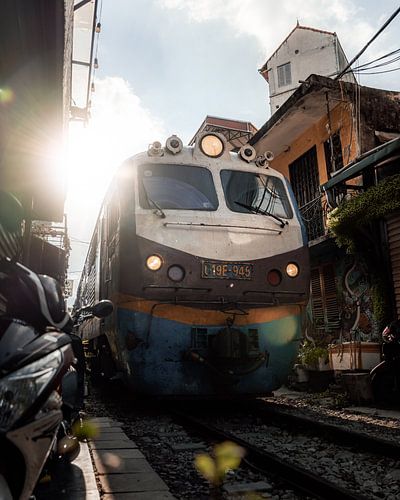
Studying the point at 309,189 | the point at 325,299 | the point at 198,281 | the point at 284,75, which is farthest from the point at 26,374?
the point at 284,75

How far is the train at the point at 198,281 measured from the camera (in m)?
4.76

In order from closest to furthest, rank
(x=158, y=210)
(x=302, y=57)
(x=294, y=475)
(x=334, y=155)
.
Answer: (x=294, y=475) → (x=158, y=210) → (x=334, y=155) → (x=302, y=57)

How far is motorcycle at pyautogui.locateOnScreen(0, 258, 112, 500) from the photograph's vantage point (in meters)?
1.50

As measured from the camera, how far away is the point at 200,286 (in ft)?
16.0

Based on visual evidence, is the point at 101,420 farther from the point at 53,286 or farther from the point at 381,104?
the point at 381,104

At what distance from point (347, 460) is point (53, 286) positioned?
2.82 metres

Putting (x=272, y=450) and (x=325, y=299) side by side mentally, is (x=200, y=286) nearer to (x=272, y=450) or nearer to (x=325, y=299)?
(x=272, y=450)

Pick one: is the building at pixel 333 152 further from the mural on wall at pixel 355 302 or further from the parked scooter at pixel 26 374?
the parked scooter at pixel 26 374

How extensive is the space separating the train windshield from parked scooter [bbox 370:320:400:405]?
2.18 metres

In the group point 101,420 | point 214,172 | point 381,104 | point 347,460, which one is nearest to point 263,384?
point 347,460

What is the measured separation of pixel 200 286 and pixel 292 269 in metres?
1.24

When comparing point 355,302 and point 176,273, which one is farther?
point 355,302

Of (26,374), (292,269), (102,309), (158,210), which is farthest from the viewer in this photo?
(292,269)

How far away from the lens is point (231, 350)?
15.3 ft
